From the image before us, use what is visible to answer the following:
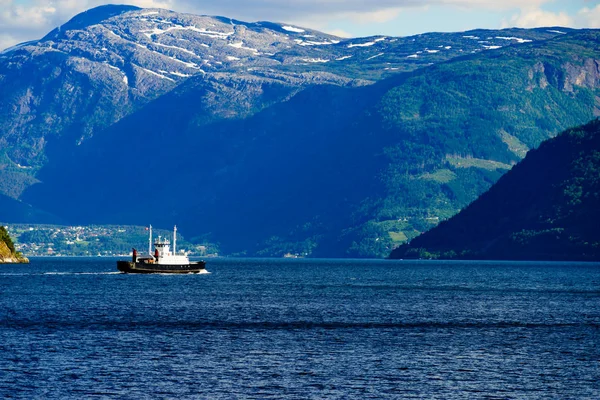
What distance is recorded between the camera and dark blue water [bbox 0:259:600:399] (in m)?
76.5

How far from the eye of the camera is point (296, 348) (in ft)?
321

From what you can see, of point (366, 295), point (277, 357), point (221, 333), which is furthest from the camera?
point (366, 295)

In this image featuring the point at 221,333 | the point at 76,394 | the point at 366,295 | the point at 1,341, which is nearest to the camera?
the point at 76,394

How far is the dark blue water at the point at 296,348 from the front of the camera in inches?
3012

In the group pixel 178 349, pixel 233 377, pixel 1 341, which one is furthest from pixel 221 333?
pixel 233 377

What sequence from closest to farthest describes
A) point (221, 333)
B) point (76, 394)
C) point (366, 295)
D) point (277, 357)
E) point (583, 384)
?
point (76, 394) < point (583, 384) < point (277, 357) < point (221, 333) < point (366, 295)

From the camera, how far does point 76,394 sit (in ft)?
239

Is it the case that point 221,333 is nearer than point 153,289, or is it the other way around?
point 221,333

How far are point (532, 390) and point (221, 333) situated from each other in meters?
40.6

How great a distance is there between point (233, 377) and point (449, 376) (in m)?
15.5

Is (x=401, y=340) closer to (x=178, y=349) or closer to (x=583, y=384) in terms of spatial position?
(x=178, y=349)

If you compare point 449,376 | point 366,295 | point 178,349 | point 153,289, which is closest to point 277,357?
point 178,349

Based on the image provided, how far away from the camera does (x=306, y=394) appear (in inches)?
2913

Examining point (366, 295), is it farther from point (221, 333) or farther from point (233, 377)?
point (233, 377)
